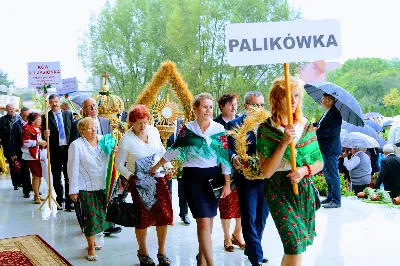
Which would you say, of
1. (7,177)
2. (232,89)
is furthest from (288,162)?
(232,89)

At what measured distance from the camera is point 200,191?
3920 millimetres

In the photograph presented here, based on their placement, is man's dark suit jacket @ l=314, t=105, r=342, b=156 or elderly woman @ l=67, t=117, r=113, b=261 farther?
man's dark suit jacket @ l=314, t=105, r=342, b=156

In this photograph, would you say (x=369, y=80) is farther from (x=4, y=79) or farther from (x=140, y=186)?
(x=140, y=186)

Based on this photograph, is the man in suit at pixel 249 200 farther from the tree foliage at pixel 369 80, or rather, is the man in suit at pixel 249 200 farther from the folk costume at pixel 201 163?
the tree foliage at pixel 369 80

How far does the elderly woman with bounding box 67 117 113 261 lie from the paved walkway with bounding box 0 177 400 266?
320mm

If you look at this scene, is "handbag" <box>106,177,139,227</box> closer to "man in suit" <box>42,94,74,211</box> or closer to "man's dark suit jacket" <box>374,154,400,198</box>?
"man in suit" <box>42,94,74,211</box>

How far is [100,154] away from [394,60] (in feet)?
123

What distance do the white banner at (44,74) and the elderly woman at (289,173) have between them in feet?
17.7

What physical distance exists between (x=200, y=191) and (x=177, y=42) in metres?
20.8

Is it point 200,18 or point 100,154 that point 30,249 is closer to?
point 100,154

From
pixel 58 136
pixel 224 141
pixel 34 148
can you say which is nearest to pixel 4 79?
pixel 34 148

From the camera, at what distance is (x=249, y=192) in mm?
4098

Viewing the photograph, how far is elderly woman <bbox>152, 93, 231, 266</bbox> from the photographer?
389 cm

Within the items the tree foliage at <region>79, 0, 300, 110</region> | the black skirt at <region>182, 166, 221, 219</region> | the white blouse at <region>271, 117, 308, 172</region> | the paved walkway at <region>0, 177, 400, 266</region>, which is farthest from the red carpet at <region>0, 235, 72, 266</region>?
the tree foliage at <region>79, 0, 300, 110</region>
